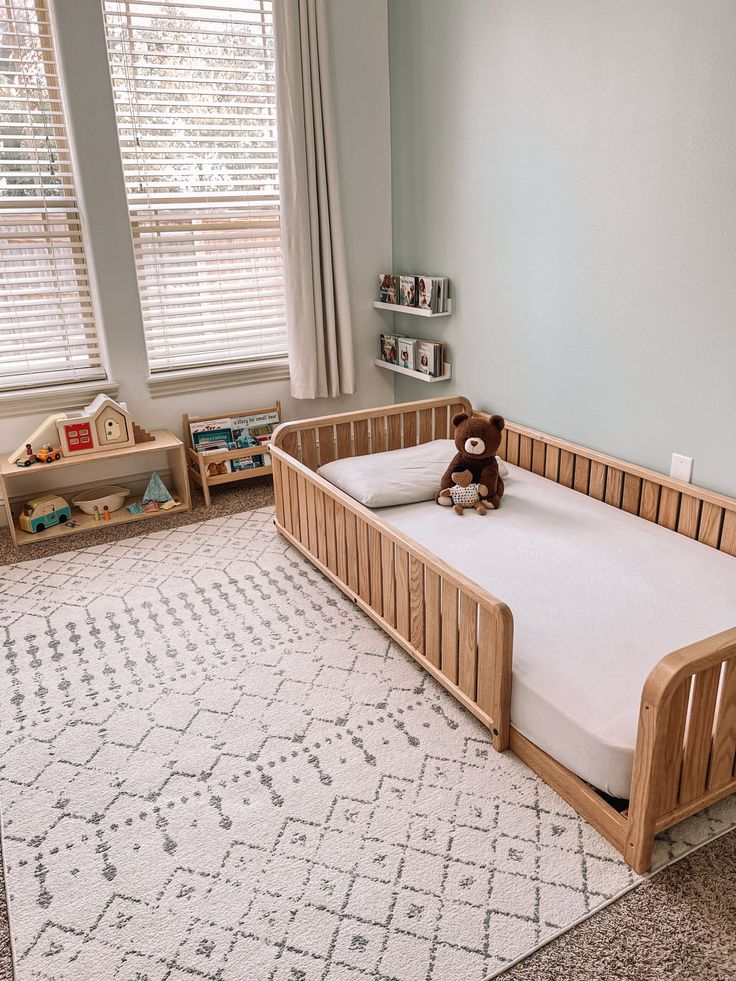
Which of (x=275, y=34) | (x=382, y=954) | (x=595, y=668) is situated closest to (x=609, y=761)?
(x=595, y=668)

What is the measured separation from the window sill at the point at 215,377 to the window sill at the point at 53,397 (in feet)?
0.69

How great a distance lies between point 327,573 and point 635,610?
1136 mm

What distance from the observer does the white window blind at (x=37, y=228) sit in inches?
118

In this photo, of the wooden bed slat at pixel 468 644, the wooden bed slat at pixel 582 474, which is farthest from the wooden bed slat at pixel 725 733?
the wooden bed slat at pixel 582 474

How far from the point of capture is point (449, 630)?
1975 mm

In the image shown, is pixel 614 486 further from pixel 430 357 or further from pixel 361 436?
pixel 430 357

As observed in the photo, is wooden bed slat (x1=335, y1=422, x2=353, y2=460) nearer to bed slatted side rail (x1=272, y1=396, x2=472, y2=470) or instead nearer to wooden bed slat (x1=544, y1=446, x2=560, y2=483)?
bed slatted side rail (x1=272, y1=396, x2=472, y2=470)

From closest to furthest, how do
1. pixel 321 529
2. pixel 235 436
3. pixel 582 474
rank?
pixel 321 529 → pixel 582 474 → pixel 235 436

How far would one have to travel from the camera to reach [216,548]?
311 centimetres

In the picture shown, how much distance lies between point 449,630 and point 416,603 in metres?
0.18

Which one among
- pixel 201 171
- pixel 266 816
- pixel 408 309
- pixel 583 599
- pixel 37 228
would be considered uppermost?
pixel 201 171

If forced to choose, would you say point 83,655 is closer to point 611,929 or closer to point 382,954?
point 382,954

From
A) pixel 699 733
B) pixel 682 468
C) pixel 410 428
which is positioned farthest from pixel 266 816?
pixel 410 428

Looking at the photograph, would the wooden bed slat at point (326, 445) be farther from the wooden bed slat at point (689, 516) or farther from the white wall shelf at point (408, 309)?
the wooden bed slat at point (689, 516)
